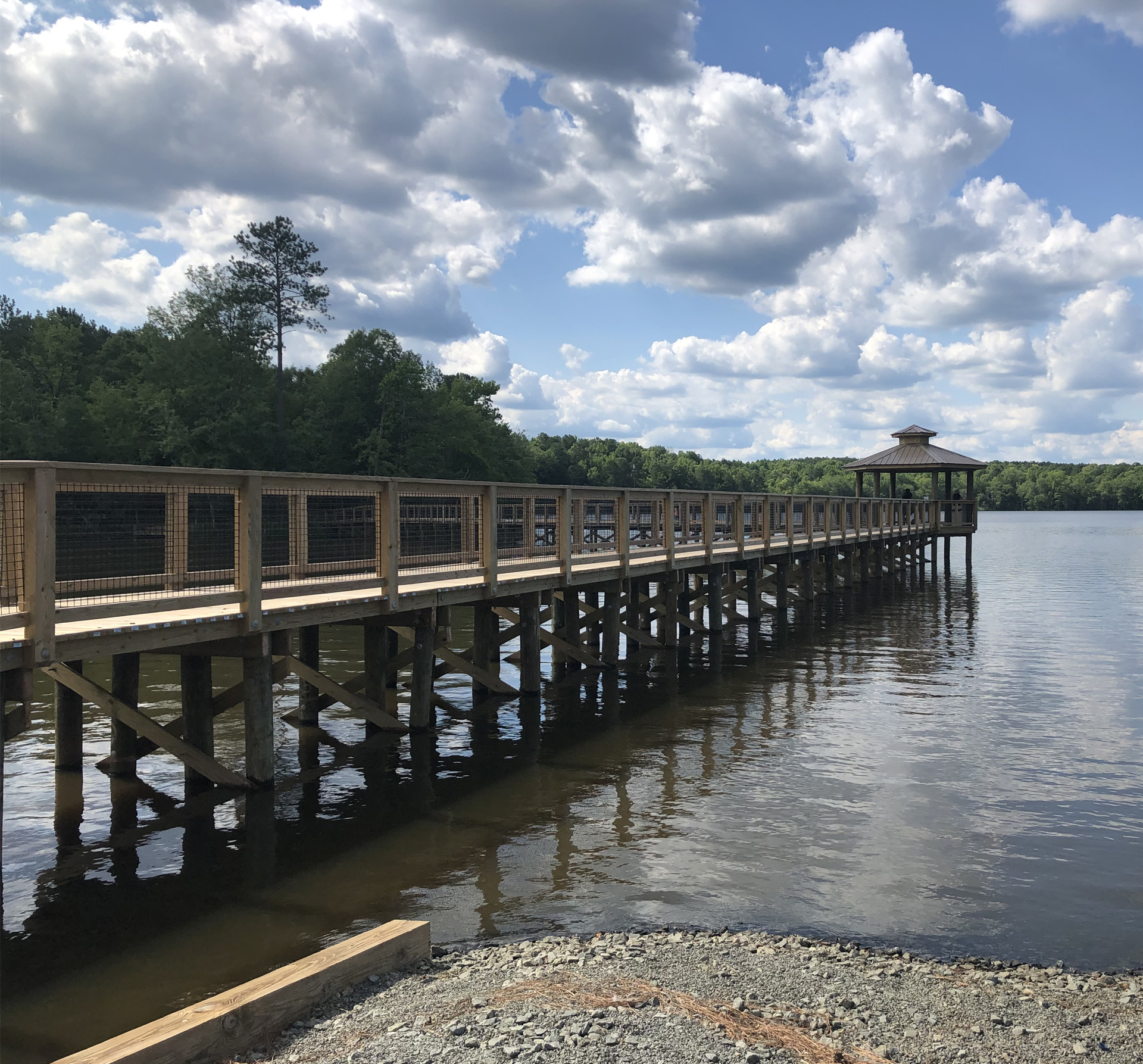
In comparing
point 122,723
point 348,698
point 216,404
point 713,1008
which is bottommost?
point 713,1008

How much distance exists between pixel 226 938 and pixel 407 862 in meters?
1.96

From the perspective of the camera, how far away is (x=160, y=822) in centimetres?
1002

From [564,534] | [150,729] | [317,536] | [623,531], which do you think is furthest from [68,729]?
[623,531]

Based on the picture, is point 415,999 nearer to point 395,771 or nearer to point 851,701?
point 395,771

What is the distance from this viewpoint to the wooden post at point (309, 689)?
540 inches

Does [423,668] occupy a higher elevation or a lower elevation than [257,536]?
lower

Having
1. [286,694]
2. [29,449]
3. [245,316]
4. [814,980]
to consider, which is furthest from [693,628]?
[245,316]

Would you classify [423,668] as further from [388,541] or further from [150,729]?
[150,729]

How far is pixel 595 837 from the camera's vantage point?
32.1 ft

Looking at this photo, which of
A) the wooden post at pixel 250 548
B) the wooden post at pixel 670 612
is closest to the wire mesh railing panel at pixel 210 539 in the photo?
the wooden post at pixel 250 548

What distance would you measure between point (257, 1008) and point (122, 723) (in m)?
7.20

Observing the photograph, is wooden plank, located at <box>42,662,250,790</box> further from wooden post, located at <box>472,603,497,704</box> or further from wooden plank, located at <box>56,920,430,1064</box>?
wooden post, located at <box>472,603,497,704</box>

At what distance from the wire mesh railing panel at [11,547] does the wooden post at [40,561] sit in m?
0.05

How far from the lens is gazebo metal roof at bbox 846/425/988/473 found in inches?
1980
